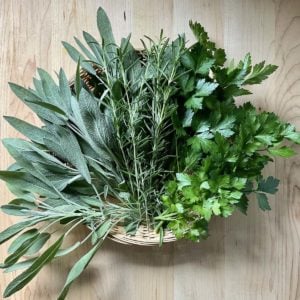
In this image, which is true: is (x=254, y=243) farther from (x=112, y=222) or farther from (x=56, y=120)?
(x=56, y=120)

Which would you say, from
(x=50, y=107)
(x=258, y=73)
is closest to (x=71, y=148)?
(x=50, y=107)

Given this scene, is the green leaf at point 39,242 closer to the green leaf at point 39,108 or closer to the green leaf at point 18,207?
the green leaf at point 18,207

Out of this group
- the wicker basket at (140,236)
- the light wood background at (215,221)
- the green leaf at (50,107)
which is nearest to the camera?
the green leaf at (50,107)

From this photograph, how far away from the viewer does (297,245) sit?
1054 mm

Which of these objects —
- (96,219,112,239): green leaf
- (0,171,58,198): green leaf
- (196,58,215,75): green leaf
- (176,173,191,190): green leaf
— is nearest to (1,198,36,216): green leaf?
(0,171,58,198): green leaf

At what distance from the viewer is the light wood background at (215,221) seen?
1008 millimetres

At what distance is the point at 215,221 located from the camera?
3.38ft

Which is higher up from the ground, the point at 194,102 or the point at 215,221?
the point at 194,102

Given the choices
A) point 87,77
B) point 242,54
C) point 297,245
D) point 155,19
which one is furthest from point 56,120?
point 297,245

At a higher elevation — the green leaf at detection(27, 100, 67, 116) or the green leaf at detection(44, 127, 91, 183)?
the green leaf at detection(27, 100, 67, 116)

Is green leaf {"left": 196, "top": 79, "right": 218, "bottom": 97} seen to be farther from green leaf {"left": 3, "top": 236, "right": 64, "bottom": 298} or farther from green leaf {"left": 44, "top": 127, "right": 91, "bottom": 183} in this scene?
green leaf {"left": 3, "top": 236, "right": 64, "bottom": 298}

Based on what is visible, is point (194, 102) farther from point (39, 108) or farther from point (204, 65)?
point (39, 108)

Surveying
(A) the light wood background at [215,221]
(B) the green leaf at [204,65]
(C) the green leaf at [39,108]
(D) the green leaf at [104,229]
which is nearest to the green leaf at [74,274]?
Result: (D) the green leaf at [104,229]

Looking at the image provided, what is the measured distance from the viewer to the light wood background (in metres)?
1.01
